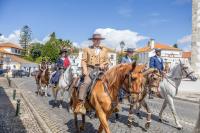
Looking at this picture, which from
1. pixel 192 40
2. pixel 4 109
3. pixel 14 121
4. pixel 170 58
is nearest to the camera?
pixel 14 121

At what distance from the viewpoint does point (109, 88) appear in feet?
25.4

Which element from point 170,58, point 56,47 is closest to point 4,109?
point 170,58

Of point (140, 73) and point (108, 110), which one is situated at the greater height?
point (140, 73)

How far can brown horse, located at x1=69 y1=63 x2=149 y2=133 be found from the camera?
7.52 m

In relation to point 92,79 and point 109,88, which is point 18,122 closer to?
point 92,79

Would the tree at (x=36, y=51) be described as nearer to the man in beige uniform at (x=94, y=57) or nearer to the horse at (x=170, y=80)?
the horse at (x=170, y=80)

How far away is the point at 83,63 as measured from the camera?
28.8 ft

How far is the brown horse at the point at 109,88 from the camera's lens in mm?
7523

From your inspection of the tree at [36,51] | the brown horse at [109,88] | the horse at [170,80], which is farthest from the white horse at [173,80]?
the tree at [36,51]

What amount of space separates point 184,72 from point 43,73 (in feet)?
35.2

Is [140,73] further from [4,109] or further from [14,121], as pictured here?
[4,109]

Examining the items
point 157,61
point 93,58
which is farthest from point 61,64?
point 93,58

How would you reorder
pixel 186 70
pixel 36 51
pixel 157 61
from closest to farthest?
pixel 186 70 < pixel 157 61 < pixel 36 51

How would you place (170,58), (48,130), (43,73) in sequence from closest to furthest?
(48,130) → (43,73) → (170,58)
